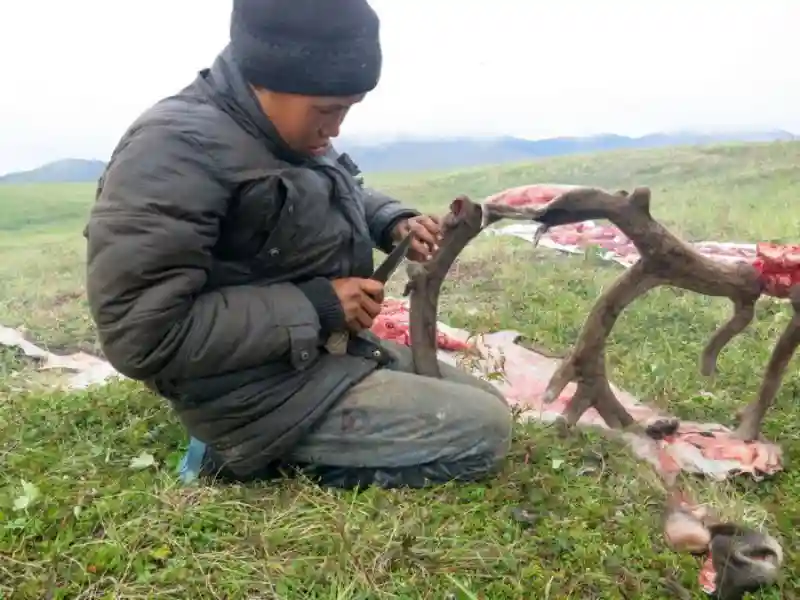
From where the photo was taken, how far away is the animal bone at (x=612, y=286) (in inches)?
105

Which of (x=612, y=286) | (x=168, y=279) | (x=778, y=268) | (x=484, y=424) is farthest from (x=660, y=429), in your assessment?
(x=168, y=279)

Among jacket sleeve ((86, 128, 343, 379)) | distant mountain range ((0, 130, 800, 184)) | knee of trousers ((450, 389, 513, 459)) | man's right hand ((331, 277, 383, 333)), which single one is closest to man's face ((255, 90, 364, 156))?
jacket sleeve ((86, 128, 343, 379))

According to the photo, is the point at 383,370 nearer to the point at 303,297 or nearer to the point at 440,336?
the point at 303,297

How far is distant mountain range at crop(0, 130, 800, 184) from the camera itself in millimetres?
5586

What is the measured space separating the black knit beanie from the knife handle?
2.06 ft

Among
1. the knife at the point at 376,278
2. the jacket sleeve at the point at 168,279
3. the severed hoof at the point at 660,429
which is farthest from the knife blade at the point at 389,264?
the severed hoof at the point at 660,429

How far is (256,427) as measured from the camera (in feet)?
7.80

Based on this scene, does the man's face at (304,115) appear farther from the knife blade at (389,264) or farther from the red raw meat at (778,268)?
the red raw meat at (778,268)

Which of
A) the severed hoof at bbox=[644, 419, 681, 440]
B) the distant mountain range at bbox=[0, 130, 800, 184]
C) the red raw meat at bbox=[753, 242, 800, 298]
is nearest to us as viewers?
the red raw meat at bbox=[753, 242, 800, 298]

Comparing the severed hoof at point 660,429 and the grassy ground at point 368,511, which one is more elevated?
the grassy ground at point 368,511

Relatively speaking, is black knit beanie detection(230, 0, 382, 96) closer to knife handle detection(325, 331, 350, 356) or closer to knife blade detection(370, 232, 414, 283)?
knife blade detection(370, 232, 414, 283)

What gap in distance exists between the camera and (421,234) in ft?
8.85

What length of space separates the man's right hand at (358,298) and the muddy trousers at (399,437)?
7.8 inches

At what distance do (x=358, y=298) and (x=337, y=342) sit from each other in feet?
0.53
